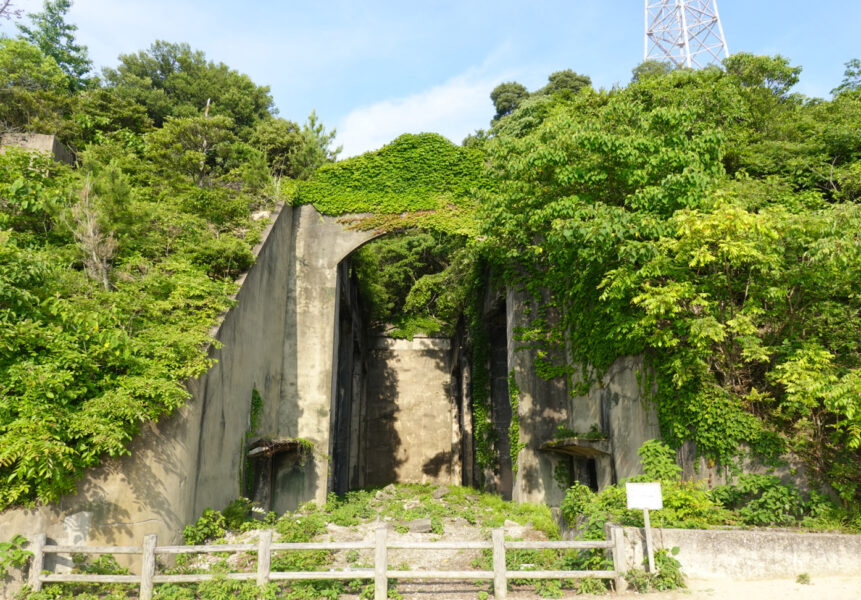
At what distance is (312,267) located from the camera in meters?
16.9

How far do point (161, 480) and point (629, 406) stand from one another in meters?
9.08

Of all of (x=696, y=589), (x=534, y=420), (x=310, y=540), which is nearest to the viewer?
(x=696, y=589)

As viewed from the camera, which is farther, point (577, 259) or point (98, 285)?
point (577, 259)

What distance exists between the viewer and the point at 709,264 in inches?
371

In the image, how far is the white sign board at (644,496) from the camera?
23.2ft

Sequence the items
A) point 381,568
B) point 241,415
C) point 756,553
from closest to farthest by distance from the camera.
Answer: point 756,553, point 381,568, point 241,415

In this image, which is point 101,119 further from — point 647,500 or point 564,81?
point 564,81

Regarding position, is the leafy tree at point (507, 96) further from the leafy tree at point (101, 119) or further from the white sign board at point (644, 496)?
the white sign board at point (644, 496)

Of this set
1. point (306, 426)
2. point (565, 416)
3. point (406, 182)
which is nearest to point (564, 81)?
point (406, 182)

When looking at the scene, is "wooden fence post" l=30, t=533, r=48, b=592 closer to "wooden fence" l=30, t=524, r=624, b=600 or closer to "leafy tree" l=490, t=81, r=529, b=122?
"wooden fence" l=30, t=524, r=624, b=600

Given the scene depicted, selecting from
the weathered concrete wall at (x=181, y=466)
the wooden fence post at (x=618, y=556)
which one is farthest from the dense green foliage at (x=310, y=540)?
the weathered concrete wall at (x=181, y=466)

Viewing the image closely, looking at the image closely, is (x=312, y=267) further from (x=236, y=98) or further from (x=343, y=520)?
(x=236, y=98)

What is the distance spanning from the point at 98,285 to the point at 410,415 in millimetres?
19465

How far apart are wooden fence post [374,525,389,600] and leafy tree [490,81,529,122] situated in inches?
1249
